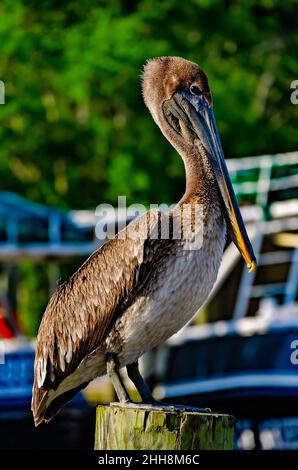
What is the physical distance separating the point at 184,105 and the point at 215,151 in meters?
0.28

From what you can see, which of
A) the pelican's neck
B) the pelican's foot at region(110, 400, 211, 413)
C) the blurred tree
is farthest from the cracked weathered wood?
the blurred tree

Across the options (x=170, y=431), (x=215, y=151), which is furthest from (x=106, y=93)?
(x=170, y=431)

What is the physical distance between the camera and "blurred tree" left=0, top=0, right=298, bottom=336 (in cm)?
1867

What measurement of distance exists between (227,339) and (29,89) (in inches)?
247

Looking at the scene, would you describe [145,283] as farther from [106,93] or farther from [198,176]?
[106,93]

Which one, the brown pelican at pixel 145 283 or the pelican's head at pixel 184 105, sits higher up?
the pelican's head at pixel 184 105

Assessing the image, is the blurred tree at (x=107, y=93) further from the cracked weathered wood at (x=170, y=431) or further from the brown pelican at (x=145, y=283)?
the cracked weathered wood at (x=170, y=431)

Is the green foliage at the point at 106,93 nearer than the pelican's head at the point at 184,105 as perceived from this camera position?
No

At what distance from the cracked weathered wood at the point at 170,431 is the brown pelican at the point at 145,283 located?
18.5 inches

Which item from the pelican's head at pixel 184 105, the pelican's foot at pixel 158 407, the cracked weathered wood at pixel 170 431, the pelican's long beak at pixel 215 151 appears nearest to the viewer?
the cracked weathered wood at pixel 170 431

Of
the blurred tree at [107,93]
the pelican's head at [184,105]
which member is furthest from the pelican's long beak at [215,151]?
the blurred tree at [107,93]

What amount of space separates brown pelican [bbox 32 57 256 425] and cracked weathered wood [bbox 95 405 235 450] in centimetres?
47

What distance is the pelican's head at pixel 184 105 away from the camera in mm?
6855

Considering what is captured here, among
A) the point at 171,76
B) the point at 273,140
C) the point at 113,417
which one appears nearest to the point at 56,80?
the point at 273,140
